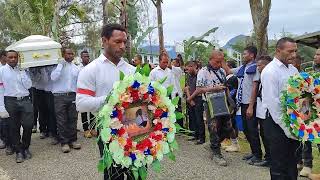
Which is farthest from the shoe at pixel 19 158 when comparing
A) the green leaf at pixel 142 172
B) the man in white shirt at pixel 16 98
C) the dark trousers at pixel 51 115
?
the green leaf at pixel 142 172

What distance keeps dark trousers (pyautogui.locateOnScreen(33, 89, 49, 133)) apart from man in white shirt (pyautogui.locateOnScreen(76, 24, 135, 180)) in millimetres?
5554

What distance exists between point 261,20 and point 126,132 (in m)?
7.27

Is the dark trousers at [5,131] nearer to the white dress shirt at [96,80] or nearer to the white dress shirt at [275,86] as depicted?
the white dress shirt at [96,80]

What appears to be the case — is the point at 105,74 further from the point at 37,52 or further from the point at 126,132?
the point at 37,52

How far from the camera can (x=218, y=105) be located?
22.6 feet

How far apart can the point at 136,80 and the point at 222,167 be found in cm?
362

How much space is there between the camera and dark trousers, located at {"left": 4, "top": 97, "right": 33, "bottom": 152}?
768 cm

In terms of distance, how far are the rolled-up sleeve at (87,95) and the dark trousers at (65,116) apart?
14.6ft

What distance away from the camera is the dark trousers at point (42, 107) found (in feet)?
30.3

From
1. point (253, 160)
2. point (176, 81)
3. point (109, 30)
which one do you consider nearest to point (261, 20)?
point (176, 81)

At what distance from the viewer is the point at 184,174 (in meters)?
6.24

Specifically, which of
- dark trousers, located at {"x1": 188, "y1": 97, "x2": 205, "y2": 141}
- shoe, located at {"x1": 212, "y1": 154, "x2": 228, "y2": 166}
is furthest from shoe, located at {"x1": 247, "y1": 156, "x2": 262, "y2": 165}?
dark trousers, located at {"x1": 188, "y1": 97, "x2": 205, "y2": 141}

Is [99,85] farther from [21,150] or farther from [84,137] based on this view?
[84,137]

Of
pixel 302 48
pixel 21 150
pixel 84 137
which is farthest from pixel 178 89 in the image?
pixel 302 48
